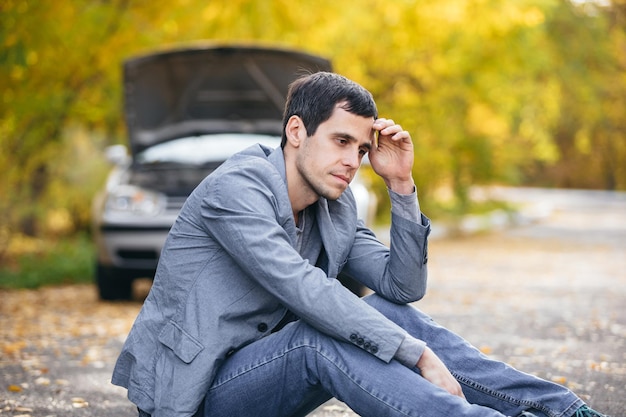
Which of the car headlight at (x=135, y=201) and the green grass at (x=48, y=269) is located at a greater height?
the car headlight at (x=135, y=201)

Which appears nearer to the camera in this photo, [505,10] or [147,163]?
[147,163]

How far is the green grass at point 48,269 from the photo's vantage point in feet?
36.2

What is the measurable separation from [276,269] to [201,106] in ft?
23.4

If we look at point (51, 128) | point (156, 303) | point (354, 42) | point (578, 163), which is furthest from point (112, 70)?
point (578, 163)

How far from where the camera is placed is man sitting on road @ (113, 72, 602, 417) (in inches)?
122

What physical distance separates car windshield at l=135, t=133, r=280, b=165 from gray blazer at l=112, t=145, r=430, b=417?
18.0 ft

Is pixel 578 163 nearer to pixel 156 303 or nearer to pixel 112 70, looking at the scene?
pixel 112 70

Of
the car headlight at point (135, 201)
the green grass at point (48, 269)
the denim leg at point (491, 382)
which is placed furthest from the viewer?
the green grass at point (48, 269)

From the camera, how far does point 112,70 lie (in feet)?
37.5

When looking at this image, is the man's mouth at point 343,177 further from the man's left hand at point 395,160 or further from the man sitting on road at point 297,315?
the man's left hand at point 395,160

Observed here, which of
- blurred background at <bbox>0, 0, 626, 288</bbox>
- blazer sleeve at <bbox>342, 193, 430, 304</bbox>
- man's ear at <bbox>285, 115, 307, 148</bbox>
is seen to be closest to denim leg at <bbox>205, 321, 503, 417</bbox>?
blazer sleeve at <bbox>342, 193, 430, 304</bbox>

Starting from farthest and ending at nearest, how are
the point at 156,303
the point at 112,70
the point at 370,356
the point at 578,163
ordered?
the point at 578,163, the point at 112,70, the point at 156,303, the point at 370,356

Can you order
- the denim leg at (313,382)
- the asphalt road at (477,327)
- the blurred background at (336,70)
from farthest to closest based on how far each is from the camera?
the blurred background at (336,70)
the asphalt road at (477,327)
the denim leg at (313,382)

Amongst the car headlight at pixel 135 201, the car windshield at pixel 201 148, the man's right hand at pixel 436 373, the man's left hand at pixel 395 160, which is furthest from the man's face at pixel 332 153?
the car windshield at pixel 201 148
